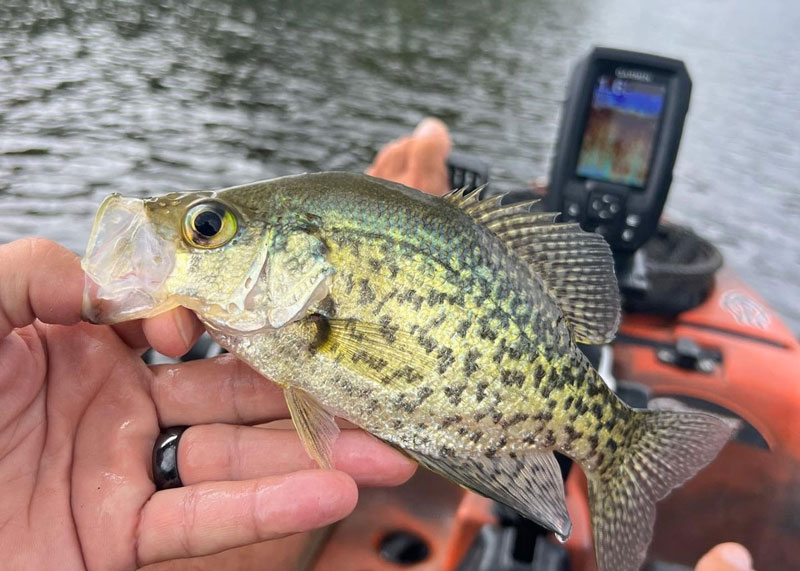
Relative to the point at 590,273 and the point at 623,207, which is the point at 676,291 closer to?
the point at 623,207

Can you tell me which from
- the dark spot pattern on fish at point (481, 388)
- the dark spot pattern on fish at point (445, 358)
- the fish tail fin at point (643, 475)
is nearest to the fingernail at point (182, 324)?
the dark spot pattern on fish at point (445, 358)

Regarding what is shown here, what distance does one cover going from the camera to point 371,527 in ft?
12.1

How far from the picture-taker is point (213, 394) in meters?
2.44

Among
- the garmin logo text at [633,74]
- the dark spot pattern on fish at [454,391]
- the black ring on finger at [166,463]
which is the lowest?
the black ring on finger at [166,463]

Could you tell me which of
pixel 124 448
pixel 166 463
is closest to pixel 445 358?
pixel 166 463

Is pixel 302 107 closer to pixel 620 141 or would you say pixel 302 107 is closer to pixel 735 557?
pixel 620 141

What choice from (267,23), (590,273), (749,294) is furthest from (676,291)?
(267,23)

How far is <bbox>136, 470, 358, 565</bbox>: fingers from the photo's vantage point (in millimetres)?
1927

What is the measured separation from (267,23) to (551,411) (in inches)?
854

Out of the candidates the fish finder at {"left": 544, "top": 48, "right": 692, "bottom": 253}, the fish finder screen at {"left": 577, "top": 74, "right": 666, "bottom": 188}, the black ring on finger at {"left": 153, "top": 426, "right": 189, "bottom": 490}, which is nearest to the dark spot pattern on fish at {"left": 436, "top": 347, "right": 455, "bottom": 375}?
the black ring on finger at {"left": 153, "top": 426, "right": 189, "bottom": 490}

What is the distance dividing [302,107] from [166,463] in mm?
13213

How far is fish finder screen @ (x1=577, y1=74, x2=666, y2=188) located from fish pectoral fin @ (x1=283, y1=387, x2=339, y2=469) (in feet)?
8.12

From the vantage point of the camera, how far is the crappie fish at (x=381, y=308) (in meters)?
2.04

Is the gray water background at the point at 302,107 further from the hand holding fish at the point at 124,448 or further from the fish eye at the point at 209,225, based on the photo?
the fish eye at the point at 209,225
